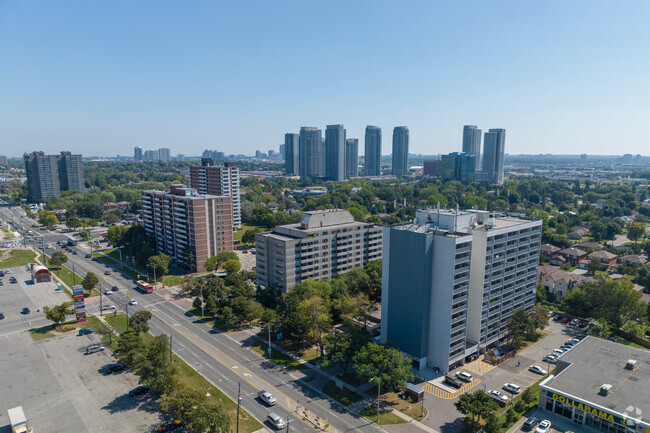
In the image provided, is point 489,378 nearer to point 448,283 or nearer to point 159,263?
point 448,283

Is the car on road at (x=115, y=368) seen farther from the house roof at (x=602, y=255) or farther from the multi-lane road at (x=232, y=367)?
the house roof at (x=602, y=255)

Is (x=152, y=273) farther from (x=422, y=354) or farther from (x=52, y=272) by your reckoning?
(x=422, y=354)

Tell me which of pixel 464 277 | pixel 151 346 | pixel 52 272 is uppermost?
pixel 464 277

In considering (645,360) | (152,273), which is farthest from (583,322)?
(152,273)

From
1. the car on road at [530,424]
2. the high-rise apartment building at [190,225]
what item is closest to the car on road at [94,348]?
the high-rise apartment building at [190,225]

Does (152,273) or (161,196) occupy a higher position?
(161,196)

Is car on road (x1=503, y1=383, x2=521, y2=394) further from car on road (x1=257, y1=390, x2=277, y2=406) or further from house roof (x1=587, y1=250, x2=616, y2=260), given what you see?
house roof (x1=587, y1=250, x2=616, y2=260)

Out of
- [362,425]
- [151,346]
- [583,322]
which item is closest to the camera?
[362,425]
